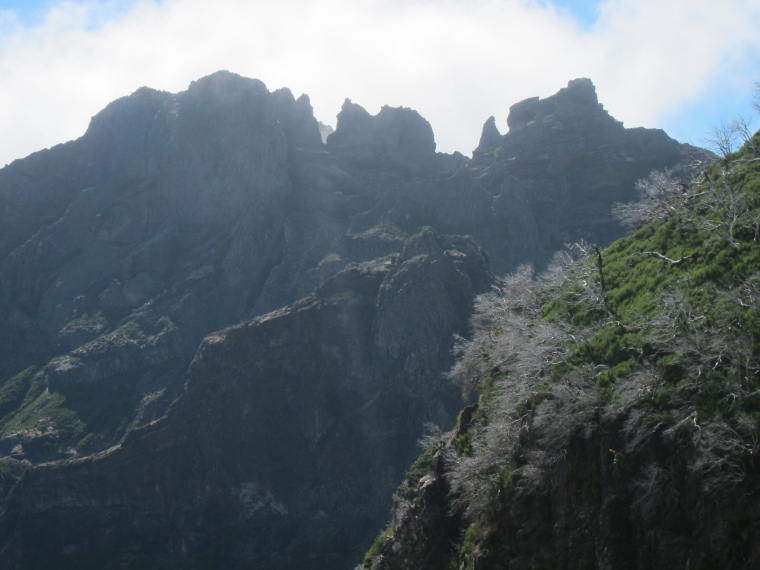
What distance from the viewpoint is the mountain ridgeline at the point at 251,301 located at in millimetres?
106625

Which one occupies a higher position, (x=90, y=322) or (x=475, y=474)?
(x=90, y=322)

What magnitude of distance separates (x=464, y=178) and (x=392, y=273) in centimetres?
4797

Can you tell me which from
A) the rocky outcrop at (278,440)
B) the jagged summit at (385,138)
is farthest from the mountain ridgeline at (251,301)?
the jagged summit at (385,138)

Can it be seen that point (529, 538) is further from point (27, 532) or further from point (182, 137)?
point (182, 137)

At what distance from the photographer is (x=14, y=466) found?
4823 inches

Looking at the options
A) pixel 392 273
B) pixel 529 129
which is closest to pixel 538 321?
pixel 392 273

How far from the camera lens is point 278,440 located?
4353 inches

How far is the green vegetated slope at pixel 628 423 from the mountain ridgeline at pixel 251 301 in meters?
67.5

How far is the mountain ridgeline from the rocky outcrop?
301 millimetres

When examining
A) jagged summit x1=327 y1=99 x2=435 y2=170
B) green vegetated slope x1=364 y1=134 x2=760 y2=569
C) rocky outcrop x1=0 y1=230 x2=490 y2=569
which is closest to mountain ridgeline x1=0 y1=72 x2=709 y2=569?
rocky outcrop x1=0 y1=230 x2=490 y2=569

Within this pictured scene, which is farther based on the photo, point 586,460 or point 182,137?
point 182,137

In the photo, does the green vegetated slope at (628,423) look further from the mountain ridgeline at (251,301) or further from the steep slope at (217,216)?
the steep slope at (217,216)

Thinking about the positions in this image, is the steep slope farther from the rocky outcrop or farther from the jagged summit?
the rocky outcrop

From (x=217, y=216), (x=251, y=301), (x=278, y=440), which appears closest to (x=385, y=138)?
(x=217, y=216)
